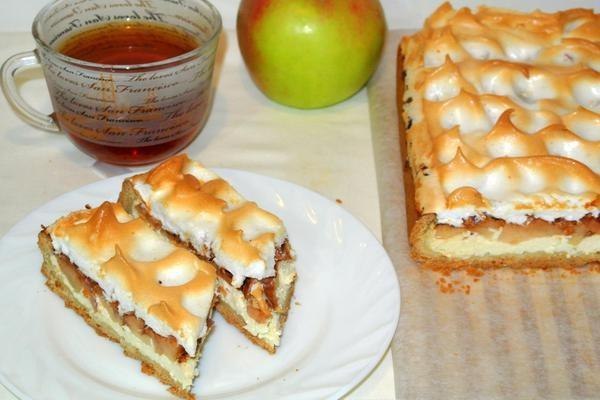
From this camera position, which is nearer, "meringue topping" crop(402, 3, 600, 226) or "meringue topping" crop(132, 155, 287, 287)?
"meringue topping" crop(132, 155, 287, 287)

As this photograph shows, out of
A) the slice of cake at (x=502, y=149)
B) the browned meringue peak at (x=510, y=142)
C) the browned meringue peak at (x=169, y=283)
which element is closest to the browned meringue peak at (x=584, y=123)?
the slice of cake at (x=502, y=149)

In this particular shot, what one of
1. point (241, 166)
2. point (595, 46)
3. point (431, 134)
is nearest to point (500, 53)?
point (595, 46)

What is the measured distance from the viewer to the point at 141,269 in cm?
128

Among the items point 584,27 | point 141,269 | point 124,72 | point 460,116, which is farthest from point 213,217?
point 584,27

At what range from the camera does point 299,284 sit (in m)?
1.44

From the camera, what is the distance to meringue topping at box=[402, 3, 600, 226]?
1.48 meters

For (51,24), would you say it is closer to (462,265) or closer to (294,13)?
(294,13)

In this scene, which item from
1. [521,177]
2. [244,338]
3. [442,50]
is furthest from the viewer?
[442,50]

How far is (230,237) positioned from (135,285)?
0.18 metres

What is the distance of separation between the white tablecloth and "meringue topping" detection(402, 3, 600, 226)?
16 centimetres

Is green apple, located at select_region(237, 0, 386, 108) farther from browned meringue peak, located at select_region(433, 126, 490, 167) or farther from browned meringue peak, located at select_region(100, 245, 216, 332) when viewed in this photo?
browned meringue peak, located at select_region(100, 245, 216, 332)

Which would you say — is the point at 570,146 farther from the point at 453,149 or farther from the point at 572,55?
the point at 572,55

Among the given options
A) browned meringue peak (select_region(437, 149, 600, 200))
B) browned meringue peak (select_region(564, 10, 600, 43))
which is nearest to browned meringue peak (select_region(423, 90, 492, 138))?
browned meringue peak (select_region(437, 149, 600, 200))

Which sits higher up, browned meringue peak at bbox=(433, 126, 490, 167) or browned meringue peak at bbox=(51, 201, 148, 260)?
browned meringue peak at bbox=(51, 201, 148, 260)
